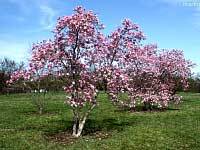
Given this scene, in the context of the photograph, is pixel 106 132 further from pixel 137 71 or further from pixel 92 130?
pixel 137 71

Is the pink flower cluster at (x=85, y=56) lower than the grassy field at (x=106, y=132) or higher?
higher

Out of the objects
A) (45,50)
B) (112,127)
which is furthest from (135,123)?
(45,50)

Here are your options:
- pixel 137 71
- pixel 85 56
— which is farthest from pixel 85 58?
pixel 137 71

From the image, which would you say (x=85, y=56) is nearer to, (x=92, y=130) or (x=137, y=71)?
(x=92, y=130)

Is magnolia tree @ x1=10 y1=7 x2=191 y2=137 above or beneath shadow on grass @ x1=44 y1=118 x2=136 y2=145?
above

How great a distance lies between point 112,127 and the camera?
27.2m

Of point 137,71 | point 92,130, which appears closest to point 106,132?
point 92,130

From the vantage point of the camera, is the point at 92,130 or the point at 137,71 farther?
the point at 137,71

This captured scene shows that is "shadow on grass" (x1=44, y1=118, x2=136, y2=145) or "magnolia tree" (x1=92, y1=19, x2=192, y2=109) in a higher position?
"magnolia tree" (x1=92, y1=19, x2=192, y2=109)

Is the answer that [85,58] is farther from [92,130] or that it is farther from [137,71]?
[137,71]

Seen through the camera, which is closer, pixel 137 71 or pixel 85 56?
pixel 85 56

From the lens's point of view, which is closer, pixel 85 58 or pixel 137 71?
pixel 85 58

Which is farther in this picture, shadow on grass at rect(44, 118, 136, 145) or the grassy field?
shadow on grass at rect(44, 118, 136, 145)

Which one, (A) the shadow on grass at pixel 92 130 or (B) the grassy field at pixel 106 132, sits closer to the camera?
(B) the grassy field at pixel 106 132
